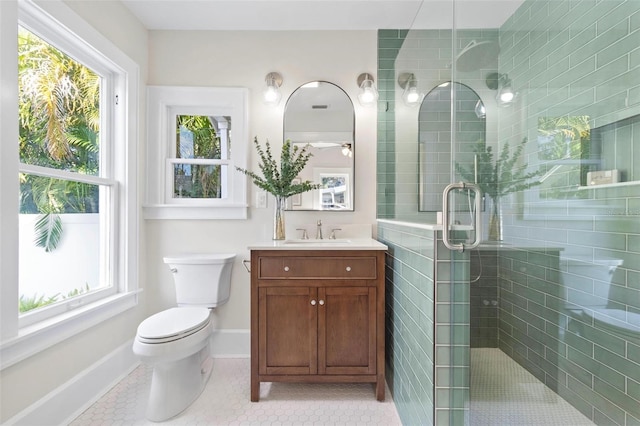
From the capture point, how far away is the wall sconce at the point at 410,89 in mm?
1815

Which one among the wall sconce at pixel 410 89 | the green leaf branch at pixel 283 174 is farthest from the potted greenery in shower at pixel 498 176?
the green leaf branch at pixel 283 174

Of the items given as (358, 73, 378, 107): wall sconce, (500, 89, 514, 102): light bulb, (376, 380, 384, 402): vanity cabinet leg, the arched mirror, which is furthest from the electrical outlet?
(500, 89, 514, 102): light bulb

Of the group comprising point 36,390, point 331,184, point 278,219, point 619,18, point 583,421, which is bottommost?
point 36,390

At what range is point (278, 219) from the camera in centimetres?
217

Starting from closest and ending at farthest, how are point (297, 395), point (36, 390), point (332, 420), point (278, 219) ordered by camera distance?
point (36, 390), point (332, 420), point (297, 395), point (278, 219)

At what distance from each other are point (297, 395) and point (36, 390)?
1.23 metres

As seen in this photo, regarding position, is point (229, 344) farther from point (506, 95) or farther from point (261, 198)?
point (506, 95)

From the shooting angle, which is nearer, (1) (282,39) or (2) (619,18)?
(2) (619,18)

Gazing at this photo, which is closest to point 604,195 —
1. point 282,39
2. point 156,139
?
point 282,39

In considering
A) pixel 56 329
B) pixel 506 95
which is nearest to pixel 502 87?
pixel 506 95

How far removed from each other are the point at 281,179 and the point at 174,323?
107 cm

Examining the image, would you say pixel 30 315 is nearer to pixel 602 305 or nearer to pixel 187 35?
pixel 187 35

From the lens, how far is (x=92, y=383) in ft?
5.69

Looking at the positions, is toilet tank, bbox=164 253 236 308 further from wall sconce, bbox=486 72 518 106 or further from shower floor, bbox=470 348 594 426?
wall sconce, bbox=486 72 518 106
